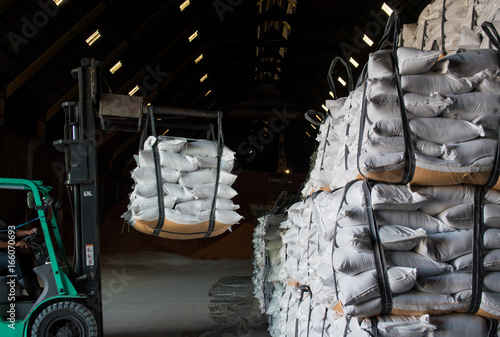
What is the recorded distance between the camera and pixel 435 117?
241 cm

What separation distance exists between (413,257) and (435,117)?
77 cm

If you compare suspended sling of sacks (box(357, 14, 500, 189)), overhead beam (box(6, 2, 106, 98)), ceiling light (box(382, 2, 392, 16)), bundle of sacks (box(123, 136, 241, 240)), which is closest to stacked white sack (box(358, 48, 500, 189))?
suspended sling of sacks (box(357, 14, 500, 189))

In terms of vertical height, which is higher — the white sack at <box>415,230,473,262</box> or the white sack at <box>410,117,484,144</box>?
the white sack at <box>410,117,484,144</box>

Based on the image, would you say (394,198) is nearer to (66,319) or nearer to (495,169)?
(495,169)

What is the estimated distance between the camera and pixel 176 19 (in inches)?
424

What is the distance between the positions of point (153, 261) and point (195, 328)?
8817 mm

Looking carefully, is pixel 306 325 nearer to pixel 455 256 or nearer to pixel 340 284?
pixel 340 284

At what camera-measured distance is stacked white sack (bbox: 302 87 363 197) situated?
253 centimetres

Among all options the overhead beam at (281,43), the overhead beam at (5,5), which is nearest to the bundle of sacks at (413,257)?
the overhead beam at (5,5)

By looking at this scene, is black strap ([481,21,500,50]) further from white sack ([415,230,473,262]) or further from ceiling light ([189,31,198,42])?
ceiling light ([189,31,198,42])

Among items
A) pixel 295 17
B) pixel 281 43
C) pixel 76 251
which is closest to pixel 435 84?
pixel 76 251

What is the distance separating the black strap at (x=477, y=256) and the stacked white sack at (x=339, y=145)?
0.66 meters

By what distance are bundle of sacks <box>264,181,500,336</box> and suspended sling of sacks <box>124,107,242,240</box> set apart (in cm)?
154

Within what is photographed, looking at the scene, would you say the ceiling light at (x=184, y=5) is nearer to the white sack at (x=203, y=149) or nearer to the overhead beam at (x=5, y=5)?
the overhead beam at (x=5, y=5)
